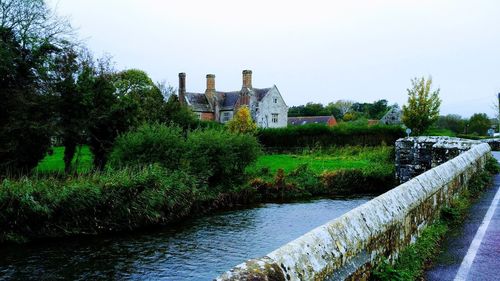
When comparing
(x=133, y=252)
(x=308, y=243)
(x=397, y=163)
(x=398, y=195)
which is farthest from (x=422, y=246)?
(x=397, y=163)

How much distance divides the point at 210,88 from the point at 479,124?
135 ft

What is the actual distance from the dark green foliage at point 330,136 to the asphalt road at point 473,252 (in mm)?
33068

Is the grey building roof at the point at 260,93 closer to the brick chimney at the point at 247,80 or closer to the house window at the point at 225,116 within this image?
the brick chimney at the point at 247,80

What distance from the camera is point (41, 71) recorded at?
2453cm

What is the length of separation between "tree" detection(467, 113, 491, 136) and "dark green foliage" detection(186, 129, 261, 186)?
5676cm

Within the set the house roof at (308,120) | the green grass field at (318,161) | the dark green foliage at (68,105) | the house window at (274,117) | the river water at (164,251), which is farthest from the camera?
the house roof at (308,120)

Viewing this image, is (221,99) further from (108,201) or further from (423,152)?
(108,201)

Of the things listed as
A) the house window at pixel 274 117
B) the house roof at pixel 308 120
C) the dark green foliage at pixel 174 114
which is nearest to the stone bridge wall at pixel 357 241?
the dark green foliage at pixel 174 114

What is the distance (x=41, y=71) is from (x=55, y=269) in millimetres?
15453

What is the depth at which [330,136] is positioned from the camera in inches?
1706

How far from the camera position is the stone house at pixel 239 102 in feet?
222

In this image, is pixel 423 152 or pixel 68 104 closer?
pixel 423 152

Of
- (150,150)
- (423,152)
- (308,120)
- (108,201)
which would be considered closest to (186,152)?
(150,150)

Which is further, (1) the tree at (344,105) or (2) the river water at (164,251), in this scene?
(1) the tree at (344,105)
